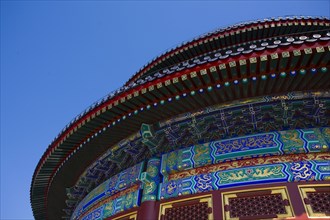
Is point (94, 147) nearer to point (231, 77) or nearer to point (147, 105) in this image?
point (147, 105)

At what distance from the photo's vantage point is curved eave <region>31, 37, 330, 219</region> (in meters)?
4.69

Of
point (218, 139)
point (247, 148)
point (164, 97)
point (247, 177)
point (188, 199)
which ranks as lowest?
point (188, 199)

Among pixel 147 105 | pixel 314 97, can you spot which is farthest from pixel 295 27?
pixel 147 105

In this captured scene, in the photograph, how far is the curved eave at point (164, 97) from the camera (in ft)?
15.4

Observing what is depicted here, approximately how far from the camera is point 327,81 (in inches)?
200

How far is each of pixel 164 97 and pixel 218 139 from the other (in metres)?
1.37

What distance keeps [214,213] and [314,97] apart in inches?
104

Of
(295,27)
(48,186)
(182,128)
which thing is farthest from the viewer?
(295,27)

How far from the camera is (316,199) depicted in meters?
4.55

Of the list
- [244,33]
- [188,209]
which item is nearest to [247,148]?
[188,209]

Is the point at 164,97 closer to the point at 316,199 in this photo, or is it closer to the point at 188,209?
the point at 188,209

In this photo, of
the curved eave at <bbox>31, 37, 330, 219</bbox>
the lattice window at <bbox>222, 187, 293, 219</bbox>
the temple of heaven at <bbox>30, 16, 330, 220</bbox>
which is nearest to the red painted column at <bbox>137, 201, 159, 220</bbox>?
the temple of heaven at <bbox>30, 16, 330, 220</bbox>

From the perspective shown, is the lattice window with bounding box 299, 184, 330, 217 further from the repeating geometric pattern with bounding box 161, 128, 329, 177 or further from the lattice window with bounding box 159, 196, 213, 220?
the lattice window with bounding box 159, 196, 213, 220

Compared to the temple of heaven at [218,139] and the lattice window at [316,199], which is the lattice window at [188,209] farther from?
the lattice window at [316,199]
